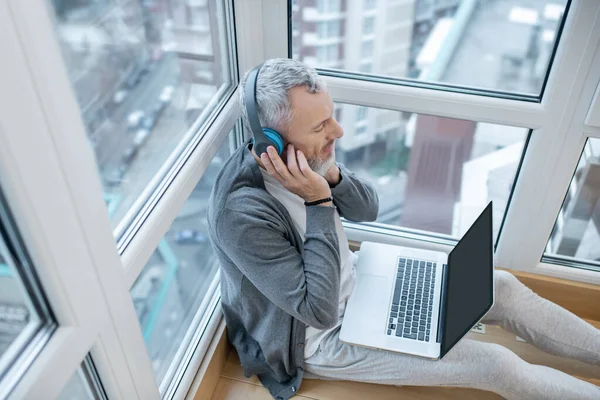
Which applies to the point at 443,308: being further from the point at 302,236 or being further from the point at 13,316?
the point at 13,316

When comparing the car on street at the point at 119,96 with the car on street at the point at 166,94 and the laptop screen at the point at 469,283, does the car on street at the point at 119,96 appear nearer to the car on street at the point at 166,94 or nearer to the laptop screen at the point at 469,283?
the car on street at the point at 166,94

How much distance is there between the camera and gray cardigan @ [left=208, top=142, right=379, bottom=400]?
116 cm

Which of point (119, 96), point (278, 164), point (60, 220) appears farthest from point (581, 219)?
point (60, 220)

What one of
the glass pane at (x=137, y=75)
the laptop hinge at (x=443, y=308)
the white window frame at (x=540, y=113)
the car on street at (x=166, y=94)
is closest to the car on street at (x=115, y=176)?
the glass pane at (x=137, y=75)

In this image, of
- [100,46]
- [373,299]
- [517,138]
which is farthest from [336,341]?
[100,46]

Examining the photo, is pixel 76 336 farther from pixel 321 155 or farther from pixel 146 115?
pixel 321 155

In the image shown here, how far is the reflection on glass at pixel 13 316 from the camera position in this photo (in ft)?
2.43

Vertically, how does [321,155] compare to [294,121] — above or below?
below

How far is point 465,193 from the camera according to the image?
1760 mm

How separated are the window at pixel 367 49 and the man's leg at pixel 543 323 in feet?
2.26

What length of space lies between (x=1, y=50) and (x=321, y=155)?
0.77 metres

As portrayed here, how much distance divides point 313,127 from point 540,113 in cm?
62

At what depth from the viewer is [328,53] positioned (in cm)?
151

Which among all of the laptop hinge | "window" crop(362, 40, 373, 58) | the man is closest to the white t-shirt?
the man
